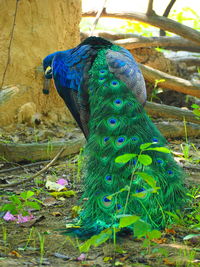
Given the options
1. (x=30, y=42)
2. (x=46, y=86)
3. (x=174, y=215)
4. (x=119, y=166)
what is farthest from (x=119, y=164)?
(x=30, y=42)

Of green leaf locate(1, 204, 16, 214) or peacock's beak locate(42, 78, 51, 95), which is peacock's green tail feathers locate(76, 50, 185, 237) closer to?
green leaf locate(1, 204, 16, 214)

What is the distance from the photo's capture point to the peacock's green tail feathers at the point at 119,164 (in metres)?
3.00

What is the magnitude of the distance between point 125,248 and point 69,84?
1846 millimetres

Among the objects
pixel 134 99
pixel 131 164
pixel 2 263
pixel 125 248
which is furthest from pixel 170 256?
pixel 134 99

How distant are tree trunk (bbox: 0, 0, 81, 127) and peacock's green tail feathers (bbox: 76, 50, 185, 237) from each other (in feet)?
7.40

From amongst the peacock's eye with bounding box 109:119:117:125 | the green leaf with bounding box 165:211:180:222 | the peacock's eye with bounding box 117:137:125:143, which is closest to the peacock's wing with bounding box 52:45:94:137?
the peacock's eye with bounding box 109:119:117:125

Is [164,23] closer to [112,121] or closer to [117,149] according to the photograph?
[112,121]

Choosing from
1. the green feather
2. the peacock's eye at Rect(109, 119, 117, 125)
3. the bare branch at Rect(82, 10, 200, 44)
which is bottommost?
the green feather

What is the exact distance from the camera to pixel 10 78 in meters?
5.70

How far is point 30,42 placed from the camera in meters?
5.80

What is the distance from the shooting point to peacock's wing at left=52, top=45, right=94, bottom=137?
3966 millimetres

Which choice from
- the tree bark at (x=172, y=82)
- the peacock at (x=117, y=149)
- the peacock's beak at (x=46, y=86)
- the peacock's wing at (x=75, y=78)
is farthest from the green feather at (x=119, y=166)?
the tree bark at (x=172, y=82)

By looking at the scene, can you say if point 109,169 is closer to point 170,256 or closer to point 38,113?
point 170,256

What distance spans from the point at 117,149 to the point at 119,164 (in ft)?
0.43
